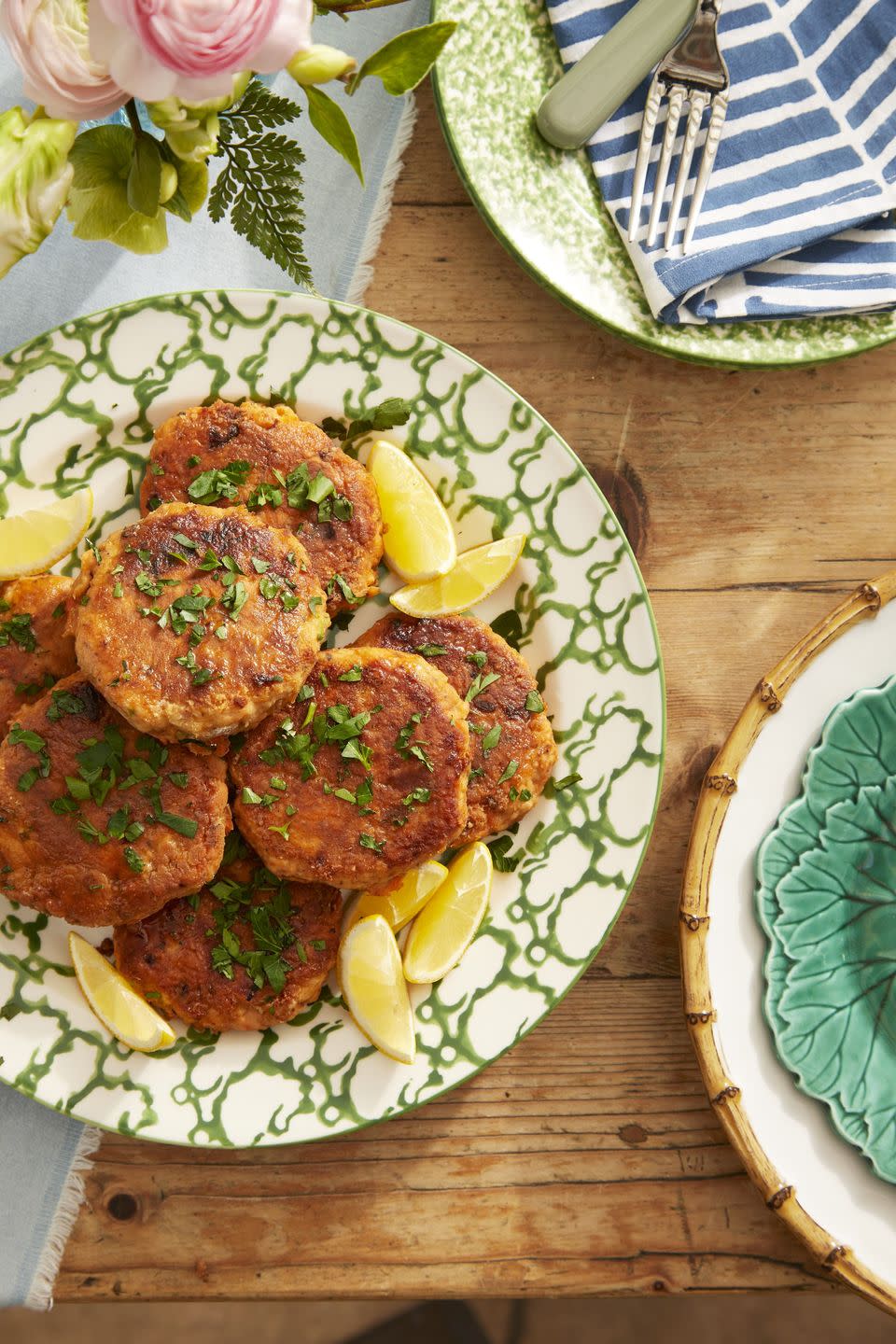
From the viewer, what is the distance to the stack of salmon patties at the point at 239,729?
1694mm

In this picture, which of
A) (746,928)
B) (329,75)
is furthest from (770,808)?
(329,75)

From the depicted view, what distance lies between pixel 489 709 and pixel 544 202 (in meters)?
0.96

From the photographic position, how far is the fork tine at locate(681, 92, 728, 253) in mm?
1951

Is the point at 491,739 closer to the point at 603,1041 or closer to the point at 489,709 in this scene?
the point at 489,709

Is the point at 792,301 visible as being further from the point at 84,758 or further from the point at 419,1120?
the point at 419,1120

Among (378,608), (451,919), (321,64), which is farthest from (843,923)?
(321,64)

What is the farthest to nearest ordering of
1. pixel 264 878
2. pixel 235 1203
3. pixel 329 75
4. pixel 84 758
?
pixel 235 1203 < pixel 264 878 < pixel 84 758 < pixel 329 75

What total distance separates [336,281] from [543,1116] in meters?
1.71

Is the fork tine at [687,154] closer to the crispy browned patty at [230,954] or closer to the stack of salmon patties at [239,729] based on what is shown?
the stack of salmon patties at [239,729]

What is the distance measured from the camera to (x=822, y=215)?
6.47 feet

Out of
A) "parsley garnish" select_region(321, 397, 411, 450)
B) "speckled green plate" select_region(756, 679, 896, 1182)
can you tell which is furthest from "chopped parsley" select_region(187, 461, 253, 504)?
"speckled green plate" select_region(756, 679, 896, 1182)

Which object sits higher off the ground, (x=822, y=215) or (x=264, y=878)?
(x=822, y=215)

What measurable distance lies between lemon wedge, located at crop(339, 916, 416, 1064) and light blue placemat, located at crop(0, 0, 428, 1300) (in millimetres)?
645

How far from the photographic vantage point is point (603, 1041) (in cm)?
212
